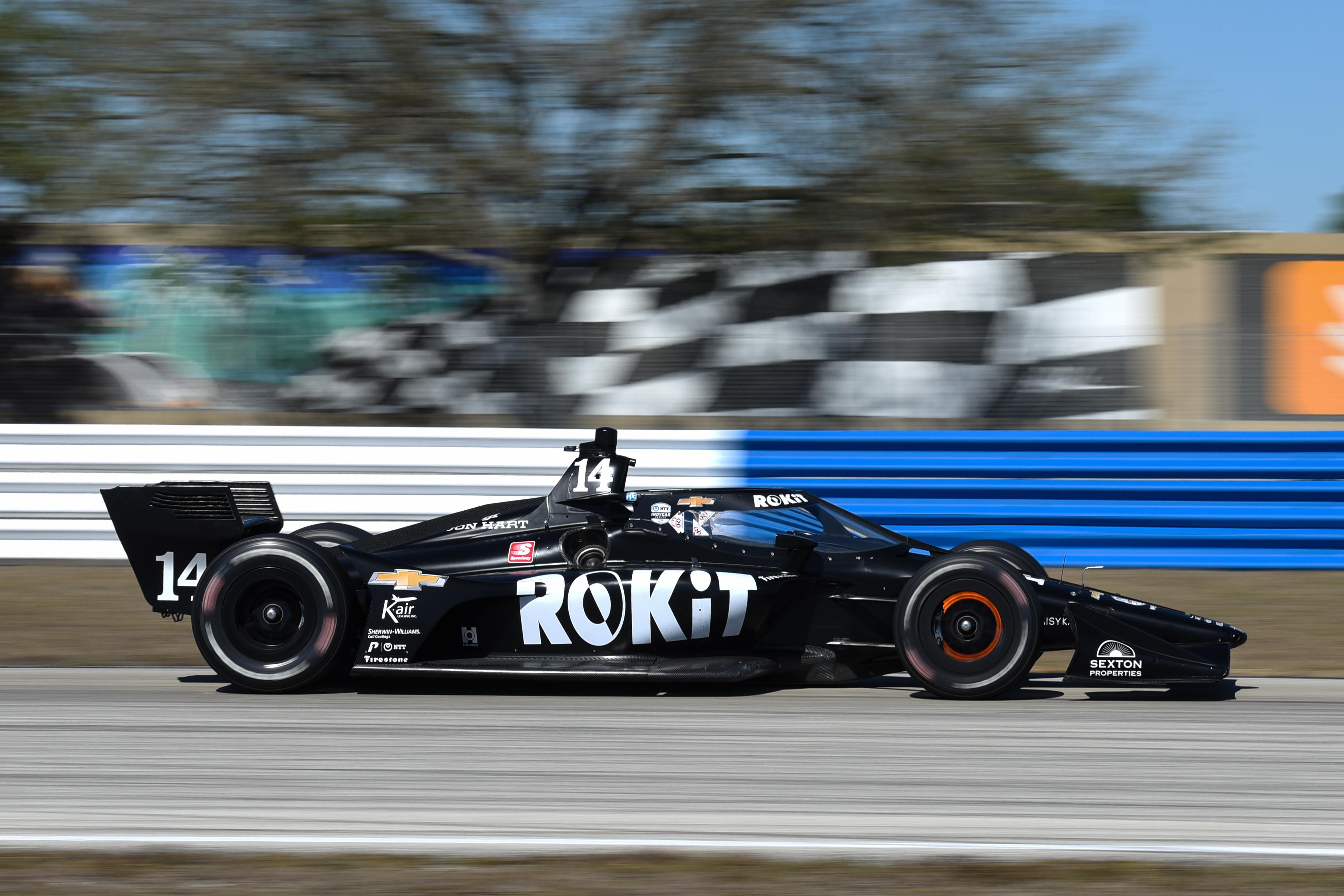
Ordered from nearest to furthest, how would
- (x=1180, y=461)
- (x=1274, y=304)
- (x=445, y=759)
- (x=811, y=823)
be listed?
(x=811, y=823) → (x=445, y=759) → (x=1180, y=461) → (x=1274, y=304)

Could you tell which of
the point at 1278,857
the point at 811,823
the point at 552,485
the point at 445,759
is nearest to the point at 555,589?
the point at 445,759

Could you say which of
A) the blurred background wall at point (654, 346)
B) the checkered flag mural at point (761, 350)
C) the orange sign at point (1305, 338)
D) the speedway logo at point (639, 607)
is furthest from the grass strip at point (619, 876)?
the orange sign at point (1305, 338)

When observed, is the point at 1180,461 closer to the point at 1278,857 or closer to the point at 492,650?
the point at 492,650

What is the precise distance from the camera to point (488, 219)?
12.6 meters

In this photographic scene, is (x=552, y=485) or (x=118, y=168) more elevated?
(x=118, y=168)

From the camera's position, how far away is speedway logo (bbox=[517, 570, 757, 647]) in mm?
6328

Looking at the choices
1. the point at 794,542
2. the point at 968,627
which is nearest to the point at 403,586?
the point at 794,542

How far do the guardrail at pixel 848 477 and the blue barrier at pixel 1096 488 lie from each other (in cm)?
1

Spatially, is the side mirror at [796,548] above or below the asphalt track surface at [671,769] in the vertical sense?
above

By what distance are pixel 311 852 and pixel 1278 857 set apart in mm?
2652

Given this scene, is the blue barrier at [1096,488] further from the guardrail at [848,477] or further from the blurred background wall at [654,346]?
the blurred background wall at [654,346]

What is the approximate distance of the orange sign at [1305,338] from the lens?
12977 mm

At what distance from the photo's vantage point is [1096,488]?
33.3 feet

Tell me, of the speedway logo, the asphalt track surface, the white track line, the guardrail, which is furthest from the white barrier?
the white track line
